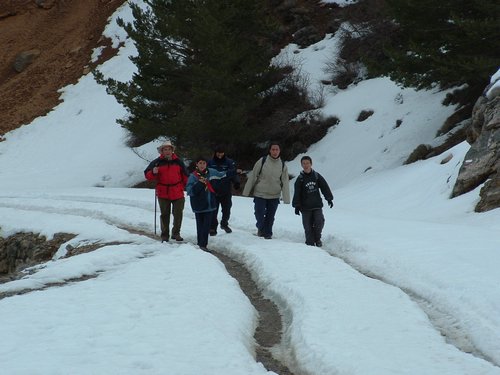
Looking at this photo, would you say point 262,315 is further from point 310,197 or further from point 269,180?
point 269,180

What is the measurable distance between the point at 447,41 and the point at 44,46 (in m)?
35.8

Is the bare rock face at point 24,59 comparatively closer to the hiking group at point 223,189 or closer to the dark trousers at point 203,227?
the hiking group at point 223,189

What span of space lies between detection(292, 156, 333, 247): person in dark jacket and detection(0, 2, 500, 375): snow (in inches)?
18.8

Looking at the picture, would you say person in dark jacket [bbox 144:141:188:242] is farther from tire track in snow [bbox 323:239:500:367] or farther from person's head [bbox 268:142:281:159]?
tire track in snow [bbox 323:239:500:367]

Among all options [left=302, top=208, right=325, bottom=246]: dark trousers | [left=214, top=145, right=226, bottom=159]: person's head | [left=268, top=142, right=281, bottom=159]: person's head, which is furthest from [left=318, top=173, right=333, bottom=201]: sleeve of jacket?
[left=214, top=145, right=226, bottom=159]: person's head

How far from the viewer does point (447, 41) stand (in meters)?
21.1

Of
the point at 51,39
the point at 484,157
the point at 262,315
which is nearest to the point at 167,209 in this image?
the point at 262,315

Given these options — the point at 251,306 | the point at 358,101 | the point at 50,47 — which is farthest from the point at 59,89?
the point at 251,306

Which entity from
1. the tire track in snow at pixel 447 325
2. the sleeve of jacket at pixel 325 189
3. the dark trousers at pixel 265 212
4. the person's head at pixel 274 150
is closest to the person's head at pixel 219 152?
the person's head at pixel 274 150

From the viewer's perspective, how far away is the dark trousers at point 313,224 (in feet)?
36.3

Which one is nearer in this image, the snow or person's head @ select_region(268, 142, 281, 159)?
the snow

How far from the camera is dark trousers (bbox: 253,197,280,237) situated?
11.8 meters

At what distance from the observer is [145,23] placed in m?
26.5

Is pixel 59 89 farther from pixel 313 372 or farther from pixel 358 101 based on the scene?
pixel 313 372
